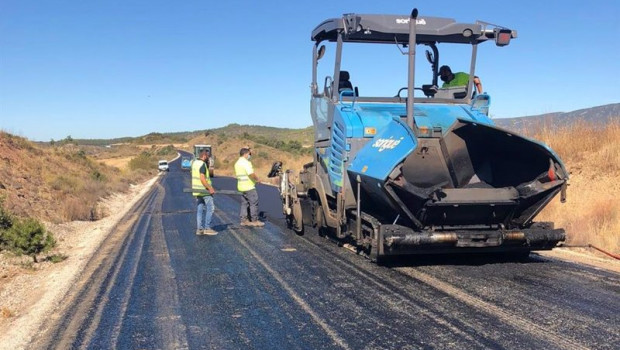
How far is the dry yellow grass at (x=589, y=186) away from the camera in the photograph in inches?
357

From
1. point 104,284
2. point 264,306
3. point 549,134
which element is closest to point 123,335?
point 264,306

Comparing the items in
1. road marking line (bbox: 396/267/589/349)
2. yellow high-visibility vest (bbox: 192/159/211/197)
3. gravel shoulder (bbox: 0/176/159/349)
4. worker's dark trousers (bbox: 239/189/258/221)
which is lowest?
gravel shoulder (bbox: 0/176/159/349)

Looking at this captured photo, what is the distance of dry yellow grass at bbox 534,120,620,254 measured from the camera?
9.07m

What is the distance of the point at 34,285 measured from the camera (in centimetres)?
722

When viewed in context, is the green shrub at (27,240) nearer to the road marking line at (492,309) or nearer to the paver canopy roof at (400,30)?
the paver canopy roof at (400,30)

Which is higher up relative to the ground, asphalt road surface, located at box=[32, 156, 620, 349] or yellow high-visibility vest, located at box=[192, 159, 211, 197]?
yellow high-visibility vest, located at box=[192, 159, 211, 197]

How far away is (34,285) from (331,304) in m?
4.26

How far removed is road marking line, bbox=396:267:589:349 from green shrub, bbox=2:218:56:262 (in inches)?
241

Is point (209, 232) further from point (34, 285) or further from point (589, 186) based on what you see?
point (589, 186)

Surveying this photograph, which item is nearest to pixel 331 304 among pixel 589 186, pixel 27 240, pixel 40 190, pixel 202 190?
pixel 27 240

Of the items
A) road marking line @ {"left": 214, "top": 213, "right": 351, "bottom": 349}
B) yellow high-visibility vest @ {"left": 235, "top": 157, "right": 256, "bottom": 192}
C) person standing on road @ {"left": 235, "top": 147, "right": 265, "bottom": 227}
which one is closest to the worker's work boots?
person standing on road @ {"left": 235, "top": 147, "right": 265, "bottom": 227}

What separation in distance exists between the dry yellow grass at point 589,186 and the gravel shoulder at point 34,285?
7.70 m

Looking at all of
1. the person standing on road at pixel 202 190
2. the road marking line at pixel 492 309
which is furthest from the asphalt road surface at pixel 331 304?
the person standing on road at pixel 202 190

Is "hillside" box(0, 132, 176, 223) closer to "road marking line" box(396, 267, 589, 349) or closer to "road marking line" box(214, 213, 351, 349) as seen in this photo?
"road marking line" box(214, 213, 351, 349)
